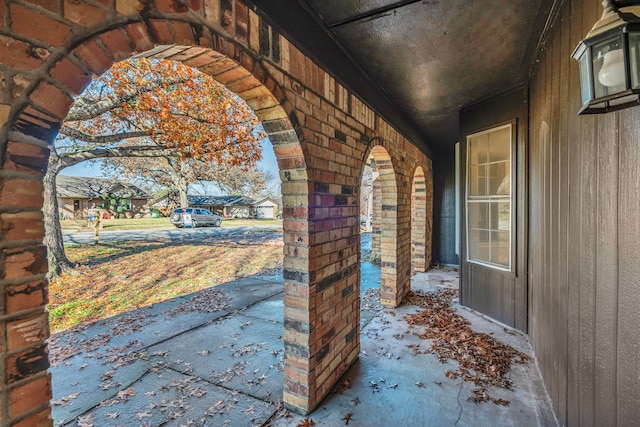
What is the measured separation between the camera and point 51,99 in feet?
2.89

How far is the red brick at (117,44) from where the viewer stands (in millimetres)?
1006

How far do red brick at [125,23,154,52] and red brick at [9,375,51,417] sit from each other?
1.19 metres

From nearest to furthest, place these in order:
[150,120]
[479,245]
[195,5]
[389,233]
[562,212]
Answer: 1. [195,5]
2. [562,212]
3. [479,245]
4. [389,233]
5. [150,120]

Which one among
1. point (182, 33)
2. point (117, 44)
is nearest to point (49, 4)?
point (117, 44)

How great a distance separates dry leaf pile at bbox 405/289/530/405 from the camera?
2568mm

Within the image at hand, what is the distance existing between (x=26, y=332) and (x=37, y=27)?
2.95 feet

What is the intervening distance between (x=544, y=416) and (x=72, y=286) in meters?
7.40

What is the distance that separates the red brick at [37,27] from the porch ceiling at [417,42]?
1.05m

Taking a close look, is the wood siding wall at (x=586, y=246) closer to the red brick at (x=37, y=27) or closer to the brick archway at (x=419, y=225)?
the red brick at (x=37, y=27)

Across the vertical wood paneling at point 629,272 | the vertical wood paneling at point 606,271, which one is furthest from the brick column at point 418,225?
the vertical wood paneling at point 629,272

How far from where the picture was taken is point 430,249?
7219mm

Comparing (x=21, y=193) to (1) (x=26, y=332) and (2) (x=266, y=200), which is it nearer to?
(1) (x=26, y=332)

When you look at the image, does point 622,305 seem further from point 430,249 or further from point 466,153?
point 430,249

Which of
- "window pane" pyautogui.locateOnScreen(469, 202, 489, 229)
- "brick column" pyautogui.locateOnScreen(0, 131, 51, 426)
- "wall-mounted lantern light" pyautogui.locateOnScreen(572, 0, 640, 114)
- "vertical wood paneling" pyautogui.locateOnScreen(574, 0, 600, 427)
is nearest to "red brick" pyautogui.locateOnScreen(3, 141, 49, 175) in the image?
"brick column" pyautogui.locateOnScreen(0, 131, 51, 426)
